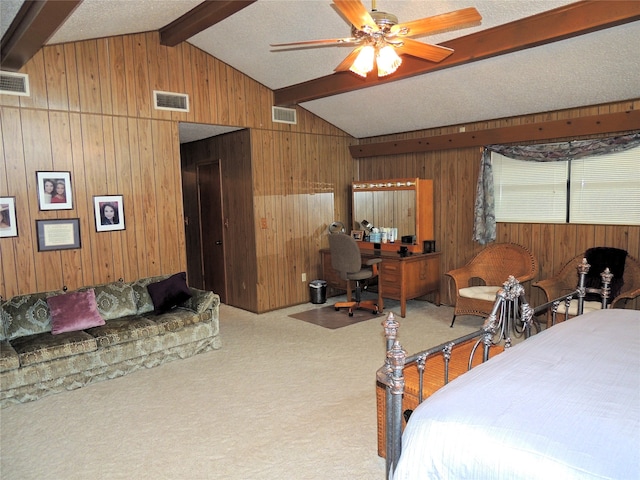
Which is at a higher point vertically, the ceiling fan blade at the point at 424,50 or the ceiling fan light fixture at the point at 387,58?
the ceiling fan blade at the point at 424,50

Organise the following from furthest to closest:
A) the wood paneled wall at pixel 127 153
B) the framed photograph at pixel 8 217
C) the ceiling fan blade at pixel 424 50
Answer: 1. the wood paneled wall at pixel 127 153
2. the framed photograph at pixel 8 217
3. the ceiling fan blade at pixel 424 50

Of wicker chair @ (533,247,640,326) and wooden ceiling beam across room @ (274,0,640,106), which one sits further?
wicker chair @ (533,247,640,326)

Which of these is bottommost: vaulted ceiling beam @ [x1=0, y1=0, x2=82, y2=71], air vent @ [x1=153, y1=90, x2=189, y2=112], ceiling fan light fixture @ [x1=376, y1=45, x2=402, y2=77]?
ceiling fan light fixture @ [x1=376, y1=45, x2=402, y2=77]

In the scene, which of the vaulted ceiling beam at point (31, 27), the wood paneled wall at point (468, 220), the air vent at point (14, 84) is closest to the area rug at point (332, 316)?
the wood paneled wall at point (468, 220)

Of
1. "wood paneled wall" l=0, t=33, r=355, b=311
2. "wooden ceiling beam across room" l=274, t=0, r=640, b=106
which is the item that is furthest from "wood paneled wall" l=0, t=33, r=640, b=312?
"wooden ceiling beam across room" l=274, t=0, r=640, b=106

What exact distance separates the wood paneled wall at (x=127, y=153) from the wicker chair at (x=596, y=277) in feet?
10.9

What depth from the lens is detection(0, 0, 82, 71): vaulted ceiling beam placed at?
2.77m

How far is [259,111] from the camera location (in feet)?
19.3

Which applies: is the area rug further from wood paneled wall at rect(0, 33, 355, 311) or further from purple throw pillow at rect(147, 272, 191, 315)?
purple throw pillow at rect(147, 272, 191, 315)

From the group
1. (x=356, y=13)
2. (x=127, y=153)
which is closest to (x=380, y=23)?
(x=356, y=13)

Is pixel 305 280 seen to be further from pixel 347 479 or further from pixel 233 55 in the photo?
pixel 347 479

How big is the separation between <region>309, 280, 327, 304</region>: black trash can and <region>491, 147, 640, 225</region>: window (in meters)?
2.52

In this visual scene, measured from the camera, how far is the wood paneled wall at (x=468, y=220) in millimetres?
4742

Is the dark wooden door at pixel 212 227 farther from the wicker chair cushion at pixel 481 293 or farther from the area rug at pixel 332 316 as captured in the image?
the wicker chair cushion at pixel 481 293
